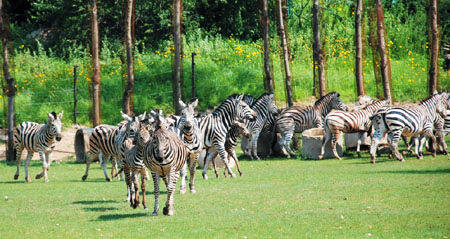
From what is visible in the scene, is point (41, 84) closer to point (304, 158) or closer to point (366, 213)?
point (304, 158)

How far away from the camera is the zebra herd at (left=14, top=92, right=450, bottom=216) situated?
10672mm

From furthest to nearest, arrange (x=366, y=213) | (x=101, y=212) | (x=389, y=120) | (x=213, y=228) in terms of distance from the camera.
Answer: (x=389, y=120) → (x=101, y=212) → (x=366, y=213) → (x=213, y=228)

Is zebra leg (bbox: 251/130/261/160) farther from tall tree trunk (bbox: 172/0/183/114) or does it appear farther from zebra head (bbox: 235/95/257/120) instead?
zebra head (bbox: 235/95/257/120)

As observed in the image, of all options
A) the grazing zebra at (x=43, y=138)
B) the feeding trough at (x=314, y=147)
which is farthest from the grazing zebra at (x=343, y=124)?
the grazing zebra at (x=43, y=138)

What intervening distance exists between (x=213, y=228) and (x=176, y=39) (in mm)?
14524

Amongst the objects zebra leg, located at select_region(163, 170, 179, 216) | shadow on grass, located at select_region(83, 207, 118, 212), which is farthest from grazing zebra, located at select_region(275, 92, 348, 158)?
zebra leg, located at select_region(163, 170, 179, 216)

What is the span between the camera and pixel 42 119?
27.5 m

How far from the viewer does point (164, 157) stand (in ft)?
33.8

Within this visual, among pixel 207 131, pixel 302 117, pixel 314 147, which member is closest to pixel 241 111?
pixel 207 131

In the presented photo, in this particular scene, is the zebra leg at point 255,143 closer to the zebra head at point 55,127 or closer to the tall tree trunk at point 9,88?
the zebra head at point 55,127

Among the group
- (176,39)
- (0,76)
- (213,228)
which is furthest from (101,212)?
(0,76)

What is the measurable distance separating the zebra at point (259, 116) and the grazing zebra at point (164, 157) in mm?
10327

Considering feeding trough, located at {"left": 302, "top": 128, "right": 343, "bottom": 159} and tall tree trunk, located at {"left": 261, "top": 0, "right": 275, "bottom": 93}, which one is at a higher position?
tall tree trunk, located at {"left": 261, "top": 0, "right": 275, "bottom": 93}

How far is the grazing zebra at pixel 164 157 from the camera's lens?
1030 cm
